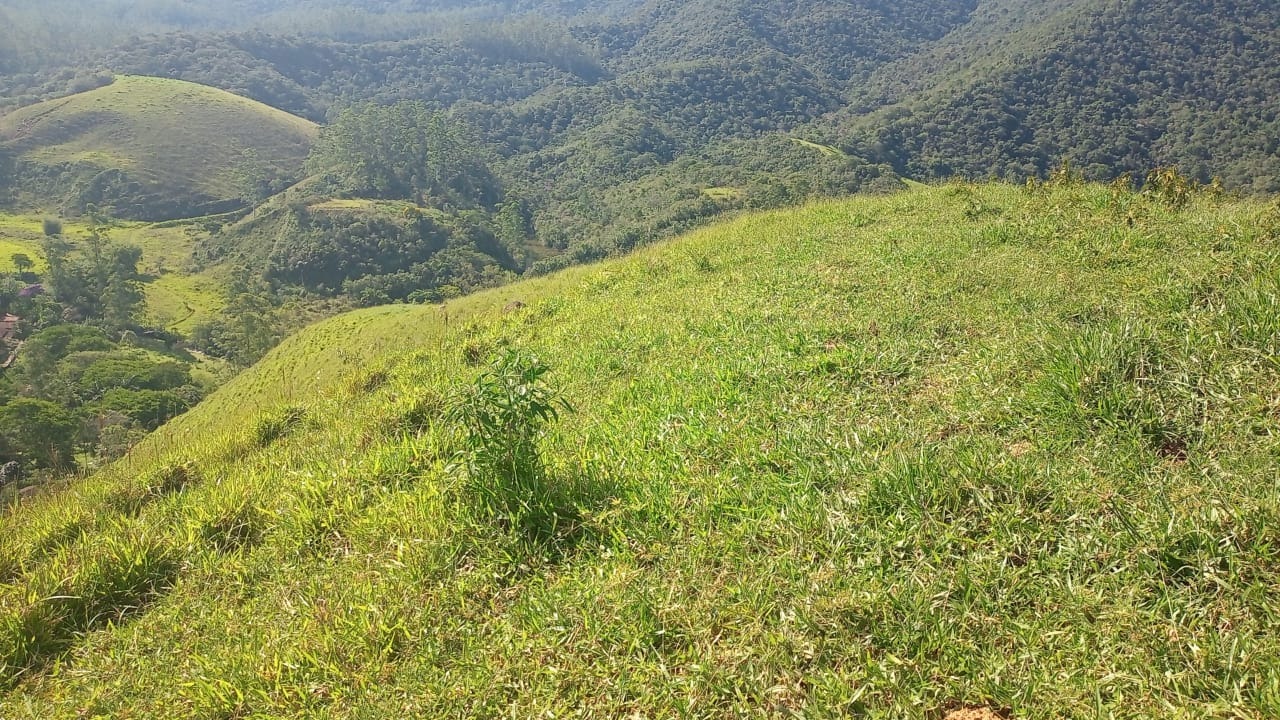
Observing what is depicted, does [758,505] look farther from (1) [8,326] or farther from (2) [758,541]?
(1) [8,326]

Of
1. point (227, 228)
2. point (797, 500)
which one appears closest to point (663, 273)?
point (797, 500)

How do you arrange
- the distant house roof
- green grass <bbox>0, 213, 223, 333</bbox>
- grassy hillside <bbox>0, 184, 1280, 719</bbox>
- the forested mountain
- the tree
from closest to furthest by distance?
grassy hillside <bbox>0, 184, 1280, 719</bbox>
the tree
the distant house roof
green grass <bbox>0, 213, 223, 333</bbox>
the forested mountain

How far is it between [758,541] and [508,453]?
1.49 m

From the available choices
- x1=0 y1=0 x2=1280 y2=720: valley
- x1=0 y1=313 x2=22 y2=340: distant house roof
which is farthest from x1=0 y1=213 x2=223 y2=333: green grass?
x1=0 y1=0 x2=1280 y2=720: valley

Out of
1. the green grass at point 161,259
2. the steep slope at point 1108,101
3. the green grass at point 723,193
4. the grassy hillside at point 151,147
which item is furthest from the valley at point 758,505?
the grassy hillside at point 151,147

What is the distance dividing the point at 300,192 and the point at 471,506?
379 ft

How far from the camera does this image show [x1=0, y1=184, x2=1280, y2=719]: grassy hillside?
2.16 meters

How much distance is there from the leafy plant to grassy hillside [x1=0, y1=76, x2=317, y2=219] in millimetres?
130409

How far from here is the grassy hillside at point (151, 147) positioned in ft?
347

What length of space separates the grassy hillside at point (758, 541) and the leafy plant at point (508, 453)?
2 cm

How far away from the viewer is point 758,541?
9.53ft

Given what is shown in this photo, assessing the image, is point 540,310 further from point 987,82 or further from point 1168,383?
point 987,82

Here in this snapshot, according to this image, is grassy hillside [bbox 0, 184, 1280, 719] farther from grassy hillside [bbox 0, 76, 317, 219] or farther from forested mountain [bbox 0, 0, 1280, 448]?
grassy hillside [bbox 0, 76, 317, 219]

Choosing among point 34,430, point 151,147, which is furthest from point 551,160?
point 34,430
